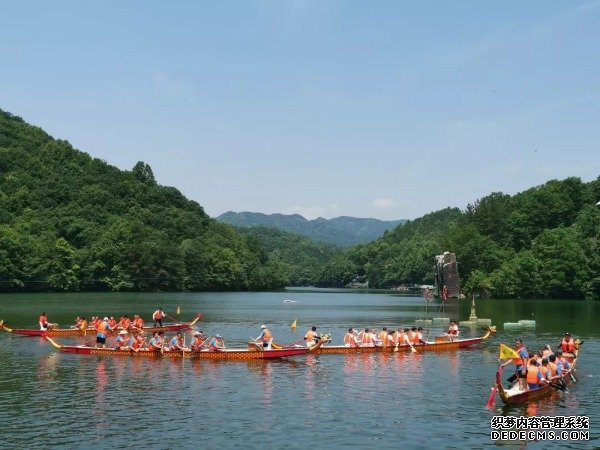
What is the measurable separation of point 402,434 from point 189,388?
1109cm

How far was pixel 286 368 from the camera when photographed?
36719mm

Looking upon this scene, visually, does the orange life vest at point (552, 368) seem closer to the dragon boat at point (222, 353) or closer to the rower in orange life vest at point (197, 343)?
the dragon boat at point (222, 353)

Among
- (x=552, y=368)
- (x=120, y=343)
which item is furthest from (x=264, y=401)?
(x=120, y=343)

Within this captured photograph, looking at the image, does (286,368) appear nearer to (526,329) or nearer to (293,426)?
(293,426)

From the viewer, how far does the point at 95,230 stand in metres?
142

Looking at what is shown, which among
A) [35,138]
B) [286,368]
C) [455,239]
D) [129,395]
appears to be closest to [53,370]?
[129,395]

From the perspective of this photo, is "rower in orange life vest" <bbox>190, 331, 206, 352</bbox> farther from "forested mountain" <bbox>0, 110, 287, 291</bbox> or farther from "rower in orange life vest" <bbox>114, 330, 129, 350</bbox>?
"forested mountain" <bbox>0, 110, 287, 291</bbox>

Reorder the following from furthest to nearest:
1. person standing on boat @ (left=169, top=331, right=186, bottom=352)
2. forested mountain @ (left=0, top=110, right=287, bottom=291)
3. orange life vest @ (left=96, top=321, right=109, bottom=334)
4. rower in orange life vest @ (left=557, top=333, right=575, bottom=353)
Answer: forested mountain @ (left=0, top=110, right=287, bottom=291) → orange life vest @ (left=96, top=321, right=109, bottom=334) → person standing on boat @ (left=169, top=331, right=186, bottom=352) → rower in orange life vest @ (left=557, top=333, right=575, bottom=353)

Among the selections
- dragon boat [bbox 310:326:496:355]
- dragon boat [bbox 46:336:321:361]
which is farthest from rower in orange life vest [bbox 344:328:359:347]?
dragon boat [bbox 46:336:321:361]

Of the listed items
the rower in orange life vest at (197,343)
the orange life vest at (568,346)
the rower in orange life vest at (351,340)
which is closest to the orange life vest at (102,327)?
the rower in orange life vest at (197,343)

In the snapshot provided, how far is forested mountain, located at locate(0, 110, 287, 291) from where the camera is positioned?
12606 centimetres

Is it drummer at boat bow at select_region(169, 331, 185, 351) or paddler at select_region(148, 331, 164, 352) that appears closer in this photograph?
drummer at boat bow at select_region(169, 331, 185, 351)

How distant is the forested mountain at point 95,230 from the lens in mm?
126062

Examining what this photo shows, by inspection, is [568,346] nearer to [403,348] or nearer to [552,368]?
[552,368]
